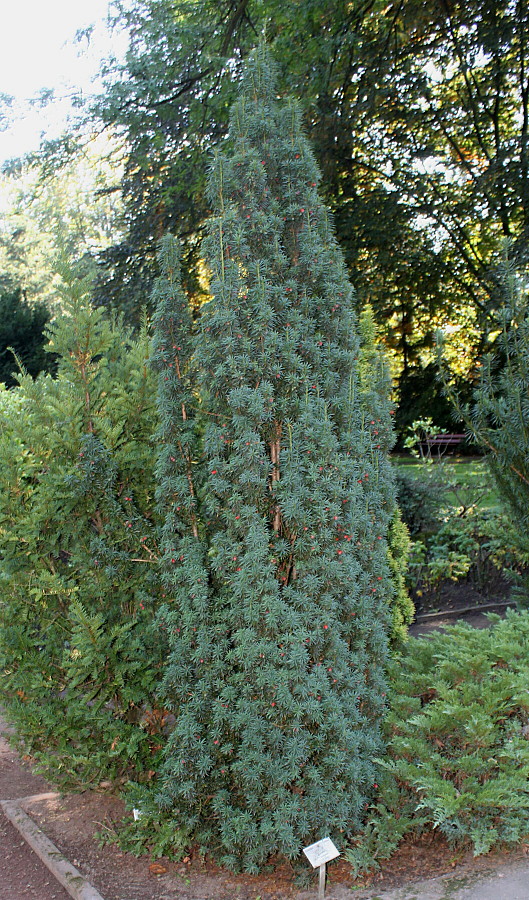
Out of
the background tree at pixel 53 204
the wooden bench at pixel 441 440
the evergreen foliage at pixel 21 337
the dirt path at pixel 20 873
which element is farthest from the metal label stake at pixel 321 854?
the evergreen foliage at pixel 21 337

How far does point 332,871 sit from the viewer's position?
11.1 ft

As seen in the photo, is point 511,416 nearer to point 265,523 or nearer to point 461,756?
point 461,756

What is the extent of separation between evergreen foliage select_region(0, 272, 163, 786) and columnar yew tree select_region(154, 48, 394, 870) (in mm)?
291

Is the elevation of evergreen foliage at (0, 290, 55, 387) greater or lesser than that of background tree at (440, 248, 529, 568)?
greater

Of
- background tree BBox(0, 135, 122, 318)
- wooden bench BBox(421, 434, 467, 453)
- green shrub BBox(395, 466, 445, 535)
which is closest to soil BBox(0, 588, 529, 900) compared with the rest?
green shrub BBox(395, 466, 445, 535)

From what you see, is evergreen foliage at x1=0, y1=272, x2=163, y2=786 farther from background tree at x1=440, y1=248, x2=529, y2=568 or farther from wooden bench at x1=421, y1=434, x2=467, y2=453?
wooden bench at x1=421, y1=434, x2=467, y2=453

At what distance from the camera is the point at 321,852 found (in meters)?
3.06

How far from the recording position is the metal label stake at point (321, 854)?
9.96 feet

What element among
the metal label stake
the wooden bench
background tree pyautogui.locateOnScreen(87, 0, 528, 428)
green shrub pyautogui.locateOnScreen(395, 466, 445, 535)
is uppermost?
background tree pyautogui.locateOnScreen(87, 0, 528, 428)

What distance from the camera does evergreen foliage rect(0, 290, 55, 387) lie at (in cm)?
1523

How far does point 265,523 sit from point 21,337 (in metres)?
13.9

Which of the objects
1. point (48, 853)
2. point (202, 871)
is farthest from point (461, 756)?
point (48, 853)

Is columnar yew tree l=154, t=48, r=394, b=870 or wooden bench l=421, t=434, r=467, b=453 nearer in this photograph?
columnar yew tree l=154, t=48, r=394, b=870

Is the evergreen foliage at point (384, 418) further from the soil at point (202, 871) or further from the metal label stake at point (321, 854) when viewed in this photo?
the metal label stake at point (321, 854)
